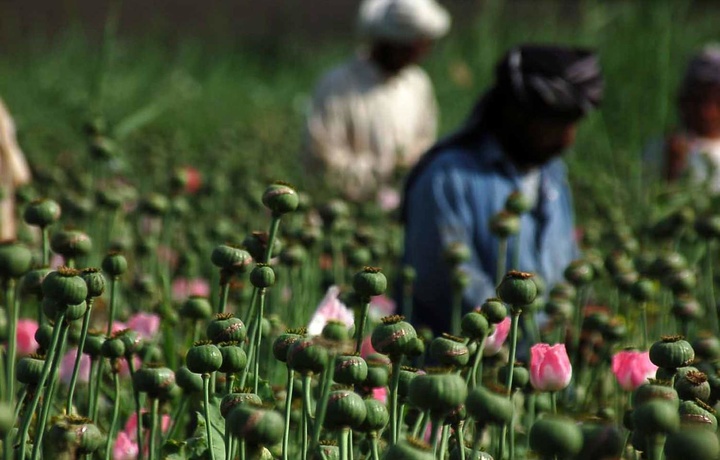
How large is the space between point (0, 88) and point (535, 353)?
156 inches

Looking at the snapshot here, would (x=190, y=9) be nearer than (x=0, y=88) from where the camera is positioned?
No

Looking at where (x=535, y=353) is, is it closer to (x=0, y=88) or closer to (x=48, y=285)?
(x=48, y=285)

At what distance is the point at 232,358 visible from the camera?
2.85 ft

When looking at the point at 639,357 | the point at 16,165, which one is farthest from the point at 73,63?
the point at 639,357

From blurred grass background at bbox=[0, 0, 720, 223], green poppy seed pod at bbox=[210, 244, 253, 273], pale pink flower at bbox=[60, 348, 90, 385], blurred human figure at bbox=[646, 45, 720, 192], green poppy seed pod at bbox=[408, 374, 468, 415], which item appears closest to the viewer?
green poppy seed pod at bbox=[408, 374, 468, 415]

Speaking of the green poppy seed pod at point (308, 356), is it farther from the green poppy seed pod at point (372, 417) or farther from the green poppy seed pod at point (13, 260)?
the green poppy seed pod at point (13, 260)

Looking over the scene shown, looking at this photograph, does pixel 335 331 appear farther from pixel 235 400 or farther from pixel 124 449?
pixel 124 449

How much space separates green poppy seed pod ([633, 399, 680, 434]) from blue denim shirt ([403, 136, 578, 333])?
4.21 ft

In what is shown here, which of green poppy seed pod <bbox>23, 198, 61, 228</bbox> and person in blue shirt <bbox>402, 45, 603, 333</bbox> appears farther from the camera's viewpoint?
person in blue shirt <bbox>402, 45, 603, 333</bbox>

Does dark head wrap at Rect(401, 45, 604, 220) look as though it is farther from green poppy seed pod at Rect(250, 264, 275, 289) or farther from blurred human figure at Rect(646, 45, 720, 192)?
green poppy seed pod at Rect(250, 264, 275, 289)

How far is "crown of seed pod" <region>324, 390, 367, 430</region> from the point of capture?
75 cm

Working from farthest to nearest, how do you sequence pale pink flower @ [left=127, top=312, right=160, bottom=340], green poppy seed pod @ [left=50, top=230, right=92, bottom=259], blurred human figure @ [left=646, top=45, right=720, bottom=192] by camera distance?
blurred human figure @ [left=646, top=45, right=720, bottom=192]
pale pink flower @ [left=127, top=312, right=160, bottom=340]
green poppy seed pod @ [left=50, top=230, right=92, bottom=259]

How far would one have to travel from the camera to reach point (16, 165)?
2.10 m

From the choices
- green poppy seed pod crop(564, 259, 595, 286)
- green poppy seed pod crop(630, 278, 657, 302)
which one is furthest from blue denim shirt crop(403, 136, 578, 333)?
green poppy seed pod crop(630, 278, 657, 302)
